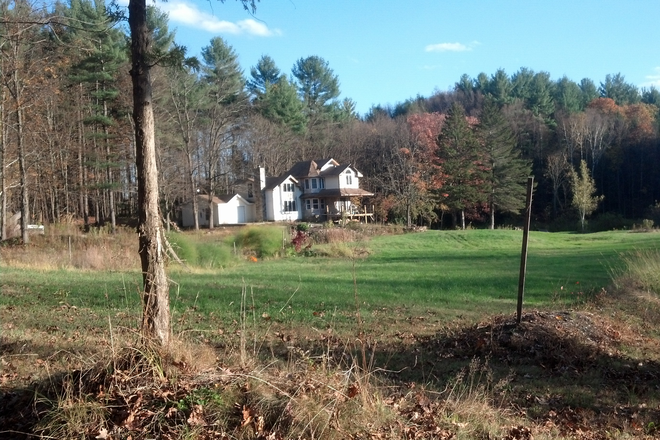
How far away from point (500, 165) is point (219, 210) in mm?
30859

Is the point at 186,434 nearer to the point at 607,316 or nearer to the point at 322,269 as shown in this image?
the point at 607,316

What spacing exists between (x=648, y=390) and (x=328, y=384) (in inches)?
183

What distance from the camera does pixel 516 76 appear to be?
88.4 m

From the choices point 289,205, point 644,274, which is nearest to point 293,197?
point 289,205

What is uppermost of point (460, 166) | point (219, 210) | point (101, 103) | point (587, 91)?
point (587, 91)

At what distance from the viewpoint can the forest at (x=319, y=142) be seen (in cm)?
3934

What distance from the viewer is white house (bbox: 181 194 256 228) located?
61.8 metres

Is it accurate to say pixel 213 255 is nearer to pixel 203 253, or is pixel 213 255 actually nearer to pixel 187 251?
pixel 203 253

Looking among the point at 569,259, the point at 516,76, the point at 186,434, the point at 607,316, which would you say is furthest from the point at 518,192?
the point at 186,434

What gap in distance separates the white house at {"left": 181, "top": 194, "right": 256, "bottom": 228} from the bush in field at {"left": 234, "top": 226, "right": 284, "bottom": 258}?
2782 centimetres

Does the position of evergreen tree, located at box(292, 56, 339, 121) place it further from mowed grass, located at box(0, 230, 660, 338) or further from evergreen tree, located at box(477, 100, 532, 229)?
mowed grass, located at box(0, 230, 660, 338)

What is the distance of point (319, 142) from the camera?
7362 cm

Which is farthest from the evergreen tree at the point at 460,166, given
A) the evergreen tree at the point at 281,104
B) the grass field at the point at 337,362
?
the grass field at the point at 337,362

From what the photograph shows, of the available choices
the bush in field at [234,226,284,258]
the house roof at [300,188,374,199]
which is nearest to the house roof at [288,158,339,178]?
the house roof at [300,188,374,199]
